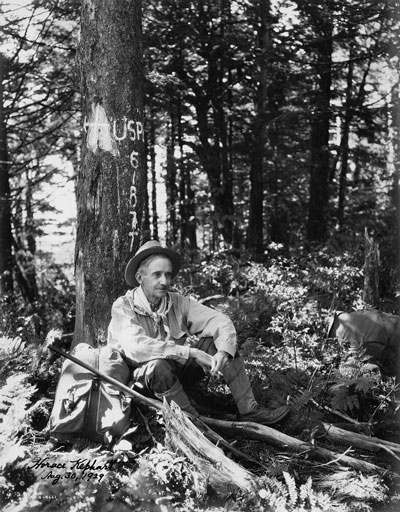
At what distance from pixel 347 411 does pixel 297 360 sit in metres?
0.95

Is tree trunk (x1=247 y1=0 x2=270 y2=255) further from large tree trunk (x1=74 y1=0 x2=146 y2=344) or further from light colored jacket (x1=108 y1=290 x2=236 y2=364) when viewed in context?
light colored jacket (x1=108 y1=290 x2=236 y2=364)

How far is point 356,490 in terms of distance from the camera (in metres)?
3.76

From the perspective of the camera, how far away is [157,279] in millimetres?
4605

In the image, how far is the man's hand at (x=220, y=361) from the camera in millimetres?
4248

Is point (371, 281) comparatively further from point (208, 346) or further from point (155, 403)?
point (155, 403)

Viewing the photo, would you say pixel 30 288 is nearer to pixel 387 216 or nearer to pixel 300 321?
pixel 300 321

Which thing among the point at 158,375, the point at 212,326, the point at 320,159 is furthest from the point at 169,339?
the point at 320,159

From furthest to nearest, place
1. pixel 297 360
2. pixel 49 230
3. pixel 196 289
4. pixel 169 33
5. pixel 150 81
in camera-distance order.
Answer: pixel 49 230 < pixel 169 33 < pixel 150 81 < pixel 196 289 < pixel 297 360

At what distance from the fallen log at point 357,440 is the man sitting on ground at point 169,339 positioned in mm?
411

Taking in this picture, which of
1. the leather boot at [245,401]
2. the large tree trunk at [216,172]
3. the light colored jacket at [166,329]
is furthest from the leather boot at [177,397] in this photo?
the large tree trunk at [216,172]

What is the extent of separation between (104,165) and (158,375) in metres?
2.21

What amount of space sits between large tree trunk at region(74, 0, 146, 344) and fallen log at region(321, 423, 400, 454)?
2.33 metres

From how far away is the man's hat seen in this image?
4719mm

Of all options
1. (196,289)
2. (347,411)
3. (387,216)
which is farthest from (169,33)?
(347,411)
